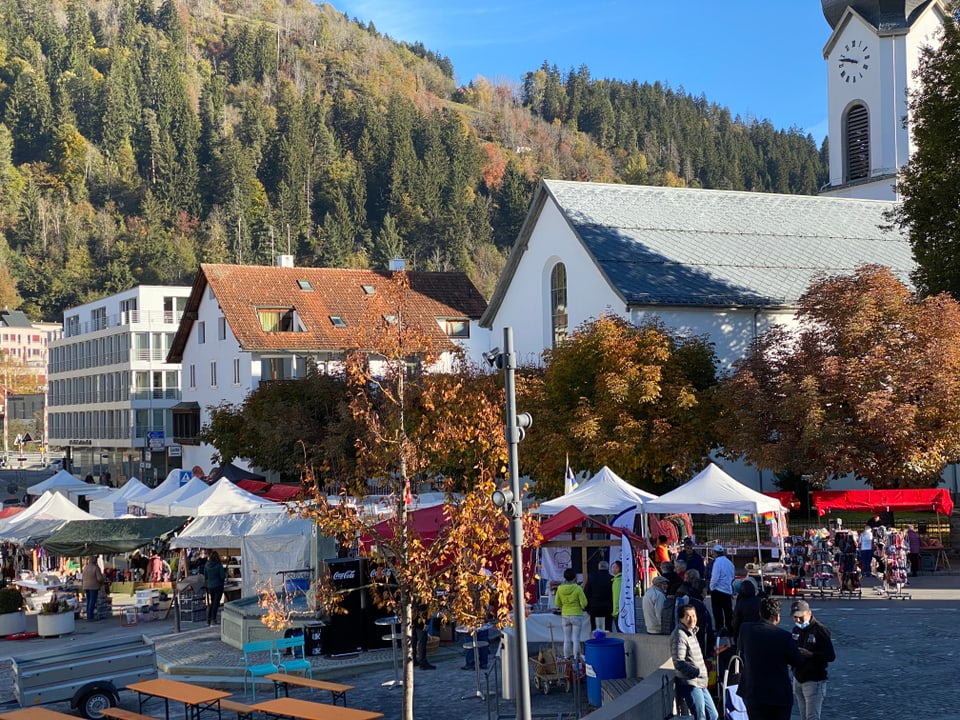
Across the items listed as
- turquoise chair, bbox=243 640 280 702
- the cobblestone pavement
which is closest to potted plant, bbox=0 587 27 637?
the cobblestone pavement

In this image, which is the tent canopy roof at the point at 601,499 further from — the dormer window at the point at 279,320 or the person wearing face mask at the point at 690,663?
the dormer window at the point at 279,320

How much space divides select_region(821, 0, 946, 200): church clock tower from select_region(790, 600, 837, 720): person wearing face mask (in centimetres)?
4702

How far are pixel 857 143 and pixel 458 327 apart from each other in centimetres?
2335

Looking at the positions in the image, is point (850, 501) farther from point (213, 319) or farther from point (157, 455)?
point (157, 455)

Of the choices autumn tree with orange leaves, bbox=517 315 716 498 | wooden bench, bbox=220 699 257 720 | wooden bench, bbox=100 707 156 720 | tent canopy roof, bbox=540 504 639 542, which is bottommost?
wooden bench, bbox=100 707 156 720

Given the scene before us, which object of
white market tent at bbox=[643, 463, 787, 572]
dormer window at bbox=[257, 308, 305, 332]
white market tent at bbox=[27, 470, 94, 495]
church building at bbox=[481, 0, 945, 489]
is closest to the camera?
white market tent at bbox=[643, 463, 787, 572]

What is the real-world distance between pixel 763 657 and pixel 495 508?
4.45 m

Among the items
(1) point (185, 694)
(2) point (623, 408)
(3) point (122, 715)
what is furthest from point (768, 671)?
(2) point (623, 408)

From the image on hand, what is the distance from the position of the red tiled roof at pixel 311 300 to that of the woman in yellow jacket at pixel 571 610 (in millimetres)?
41729

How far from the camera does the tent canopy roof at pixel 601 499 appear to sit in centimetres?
2475

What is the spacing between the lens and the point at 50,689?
725 inches

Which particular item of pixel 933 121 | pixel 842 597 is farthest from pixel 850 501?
pixel 933 121

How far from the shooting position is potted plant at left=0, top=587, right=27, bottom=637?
28266mm

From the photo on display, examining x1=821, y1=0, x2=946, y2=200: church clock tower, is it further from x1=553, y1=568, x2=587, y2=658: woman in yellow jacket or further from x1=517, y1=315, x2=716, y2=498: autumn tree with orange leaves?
x1=553, y1=568, x2=587, y2=658: woman in yellow jacket
